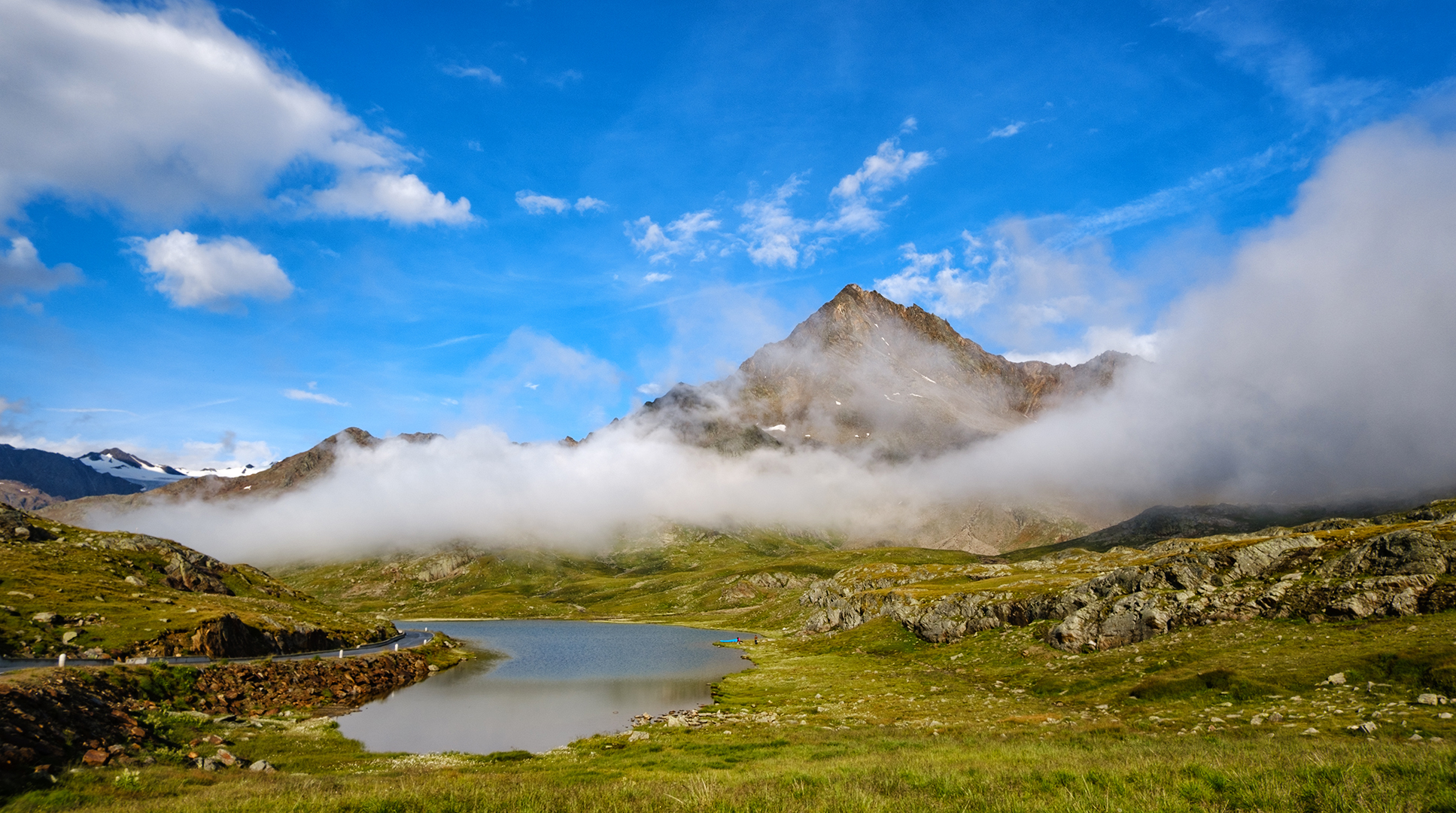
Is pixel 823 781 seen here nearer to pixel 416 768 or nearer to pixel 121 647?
pixel 416 768

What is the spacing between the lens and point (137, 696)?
137 ft

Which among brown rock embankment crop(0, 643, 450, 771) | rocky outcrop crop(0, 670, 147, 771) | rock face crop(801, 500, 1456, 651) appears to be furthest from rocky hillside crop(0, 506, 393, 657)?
rock face crop(801, 500, 1456, 651)

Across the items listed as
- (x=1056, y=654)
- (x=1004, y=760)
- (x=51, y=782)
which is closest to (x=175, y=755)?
(x=51, y=782)

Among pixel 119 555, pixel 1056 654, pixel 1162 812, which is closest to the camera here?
pixel 1162 812

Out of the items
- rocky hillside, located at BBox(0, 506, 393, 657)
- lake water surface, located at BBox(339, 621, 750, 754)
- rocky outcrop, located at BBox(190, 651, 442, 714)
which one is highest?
rocky hillside, located at BBox(0, 506, 393, 657)

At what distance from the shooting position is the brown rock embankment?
91.5 ft

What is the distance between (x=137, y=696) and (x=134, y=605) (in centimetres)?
4753

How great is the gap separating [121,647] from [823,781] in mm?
77647

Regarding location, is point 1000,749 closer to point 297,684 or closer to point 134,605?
point 297,684

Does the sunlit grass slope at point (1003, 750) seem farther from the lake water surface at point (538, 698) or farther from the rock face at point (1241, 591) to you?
the lake water surface at point (538, 698)

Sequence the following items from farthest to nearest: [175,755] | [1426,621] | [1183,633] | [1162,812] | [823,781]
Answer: [1183,633] < [1426,621] < [175,755] < [823,781] < [1162,812]

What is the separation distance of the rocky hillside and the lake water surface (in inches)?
830

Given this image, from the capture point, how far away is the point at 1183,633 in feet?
167

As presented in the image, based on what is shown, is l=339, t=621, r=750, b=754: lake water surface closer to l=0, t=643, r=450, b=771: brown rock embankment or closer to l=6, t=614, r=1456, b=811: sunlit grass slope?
l=0, t=643, r=450, b=771: brown rock embankment
